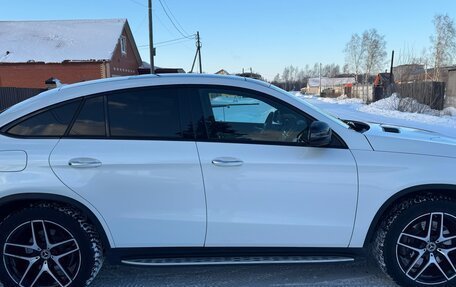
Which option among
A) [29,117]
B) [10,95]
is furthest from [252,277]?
[10,95]

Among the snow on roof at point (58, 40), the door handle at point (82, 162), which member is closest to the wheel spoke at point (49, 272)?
the door handle at point (82, 162)

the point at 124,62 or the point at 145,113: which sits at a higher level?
the point at 124,62

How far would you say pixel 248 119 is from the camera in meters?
3.15

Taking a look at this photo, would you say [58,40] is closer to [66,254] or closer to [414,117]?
[414,117]

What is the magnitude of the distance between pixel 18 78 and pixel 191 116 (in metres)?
30.2

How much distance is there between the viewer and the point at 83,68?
2864cm

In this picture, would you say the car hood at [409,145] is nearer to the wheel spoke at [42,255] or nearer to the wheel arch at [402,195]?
the wheel arch at [402,195]

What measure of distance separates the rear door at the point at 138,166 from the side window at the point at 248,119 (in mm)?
208

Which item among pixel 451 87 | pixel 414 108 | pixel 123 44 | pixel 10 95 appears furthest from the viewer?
pixel 123 44

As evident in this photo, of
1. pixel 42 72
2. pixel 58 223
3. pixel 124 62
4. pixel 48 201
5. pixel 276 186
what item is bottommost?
pixel 58 223

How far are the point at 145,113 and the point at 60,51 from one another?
97.4 ft

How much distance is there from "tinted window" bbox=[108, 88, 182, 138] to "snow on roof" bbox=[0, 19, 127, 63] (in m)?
27.3

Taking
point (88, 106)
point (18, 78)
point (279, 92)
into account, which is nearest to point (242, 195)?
point (279, 92)

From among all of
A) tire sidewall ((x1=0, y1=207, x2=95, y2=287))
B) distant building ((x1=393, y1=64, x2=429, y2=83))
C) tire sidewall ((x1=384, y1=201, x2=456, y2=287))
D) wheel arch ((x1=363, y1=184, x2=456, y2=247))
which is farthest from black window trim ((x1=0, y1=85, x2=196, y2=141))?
distant building ((x1=393, y1=64, x2=429, y2=83))
